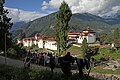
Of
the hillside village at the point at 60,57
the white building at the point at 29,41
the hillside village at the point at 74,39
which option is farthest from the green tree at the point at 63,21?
the white building at the point at 29,41

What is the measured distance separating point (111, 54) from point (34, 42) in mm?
64538

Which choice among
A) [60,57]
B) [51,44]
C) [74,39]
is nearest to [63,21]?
[51,44]

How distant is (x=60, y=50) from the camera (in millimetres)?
85062

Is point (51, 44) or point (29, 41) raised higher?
point (29, 41)

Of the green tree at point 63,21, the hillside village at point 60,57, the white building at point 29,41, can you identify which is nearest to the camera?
the hillside village at point 60,57

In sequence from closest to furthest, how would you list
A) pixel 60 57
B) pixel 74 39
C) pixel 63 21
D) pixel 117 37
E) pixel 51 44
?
pixel 60 57 → pixel 63 21 → pixel 117 37 → pixel 51 44 → pixel 74 39

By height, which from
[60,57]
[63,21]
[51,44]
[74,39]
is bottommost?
[60,57]

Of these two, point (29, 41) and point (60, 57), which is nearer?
point (60, 57)

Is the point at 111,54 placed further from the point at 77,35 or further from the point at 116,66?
the point at 77,35

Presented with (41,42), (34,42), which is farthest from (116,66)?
(34,42)

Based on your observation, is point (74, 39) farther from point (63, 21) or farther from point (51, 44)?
point (63, 21)

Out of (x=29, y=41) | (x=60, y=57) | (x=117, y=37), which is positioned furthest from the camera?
(x=29, y=41)

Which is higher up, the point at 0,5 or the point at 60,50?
the point at 0,5

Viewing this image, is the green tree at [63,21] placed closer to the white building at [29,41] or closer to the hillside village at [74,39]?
the hillside village at [74,39]
